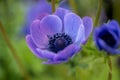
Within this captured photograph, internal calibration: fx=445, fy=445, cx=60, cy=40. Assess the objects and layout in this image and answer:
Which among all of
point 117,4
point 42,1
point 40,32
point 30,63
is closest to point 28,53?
point 30,63

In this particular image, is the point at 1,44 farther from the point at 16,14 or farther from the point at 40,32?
the point at 40,32

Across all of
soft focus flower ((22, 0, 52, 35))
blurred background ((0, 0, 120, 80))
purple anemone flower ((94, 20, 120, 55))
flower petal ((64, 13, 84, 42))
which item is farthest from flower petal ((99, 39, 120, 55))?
soft focus flower ((22, 0, 52, 35))

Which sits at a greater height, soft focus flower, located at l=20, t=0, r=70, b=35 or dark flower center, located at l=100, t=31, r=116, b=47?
dark flower center, located at l=100, t=31, r=116, b=47

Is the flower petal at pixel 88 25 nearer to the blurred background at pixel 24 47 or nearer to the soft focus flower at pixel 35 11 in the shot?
the blurred background at pixel 24 47

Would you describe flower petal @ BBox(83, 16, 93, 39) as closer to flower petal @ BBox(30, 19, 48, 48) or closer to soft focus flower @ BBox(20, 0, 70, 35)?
flower petal @ BBox(30, 19, 48, 48)

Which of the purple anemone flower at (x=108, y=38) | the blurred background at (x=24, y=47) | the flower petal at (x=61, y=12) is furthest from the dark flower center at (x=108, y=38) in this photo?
the blurred background at (x=24, y=47)

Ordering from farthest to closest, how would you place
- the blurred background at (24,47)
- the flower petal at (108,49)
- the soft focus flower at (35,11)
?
1. the soft focus flower at (35,11)
2. the blurred background at (24,47)
3. the flower petal at (108,49)

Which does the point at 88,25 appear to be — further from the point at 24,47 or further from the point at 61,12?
the point at 24,47
